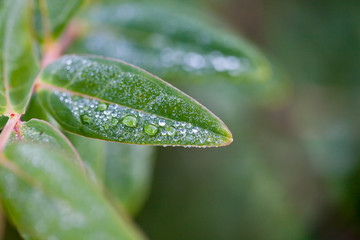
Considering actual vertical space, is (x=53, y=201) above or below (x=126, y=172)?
above

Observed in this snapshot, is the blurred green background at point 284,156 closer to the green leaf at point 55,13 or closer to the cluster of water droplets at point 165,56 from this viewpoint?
the cluster of water droplets at point 165,56

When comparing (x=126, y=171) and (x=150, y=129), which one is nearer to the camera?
(x=150, y=129)

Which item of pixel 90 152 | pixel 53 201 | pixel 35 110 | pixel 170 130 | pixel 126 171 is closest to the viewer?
pixel 53 201

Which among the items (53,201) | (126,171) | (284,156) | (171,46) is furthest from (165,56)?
(284,156)

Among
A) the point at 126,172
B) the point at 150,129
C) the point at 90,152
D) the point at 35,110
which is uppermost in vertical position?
the point at 150,129

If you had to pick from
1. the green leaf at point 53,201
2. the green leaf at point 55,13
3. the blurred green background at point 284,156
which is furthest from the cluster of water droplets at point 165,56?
the blurred green background at point 284,156

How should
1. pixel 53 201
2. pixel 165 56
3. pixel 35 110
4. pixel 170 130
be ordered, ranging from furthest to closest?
pixel 165 56
pixel 35 110
pixel 170 130
pixel 53 201

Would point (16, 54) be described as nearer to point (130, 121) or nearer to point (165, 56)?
point (130, 121)
